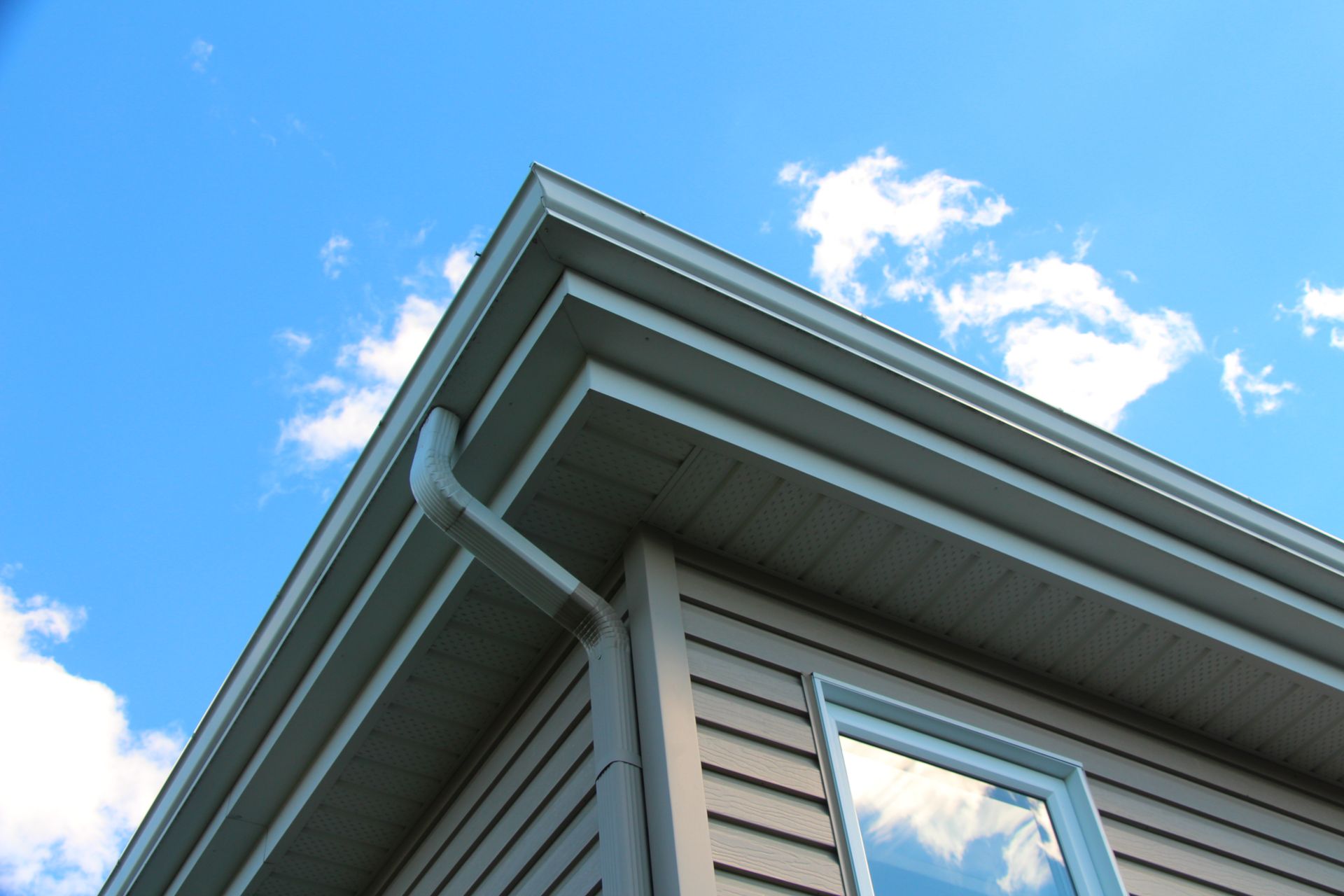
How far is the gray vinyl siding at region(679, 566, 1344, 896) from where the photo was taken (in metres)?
2.66

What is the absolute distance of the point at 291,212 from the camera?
389 inches

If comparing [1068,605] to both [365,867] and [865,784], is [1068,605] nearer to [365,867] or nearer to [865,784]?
[865,784]

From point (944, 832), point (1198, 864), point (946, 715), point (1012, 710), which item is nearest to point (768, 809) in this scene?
point (944, 832)

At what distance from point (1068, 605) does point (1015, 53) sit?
6058mm

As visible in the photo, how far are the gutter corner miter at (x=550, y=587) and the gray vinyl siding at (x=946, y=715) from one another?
0.21 m

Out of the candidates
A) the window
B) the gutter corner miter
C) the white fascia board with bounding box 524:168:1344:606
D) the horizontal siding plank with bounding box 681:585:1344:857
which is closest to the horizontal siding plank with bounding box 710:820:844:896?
the window

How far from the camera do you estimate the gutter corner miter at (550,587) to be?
8.83ft

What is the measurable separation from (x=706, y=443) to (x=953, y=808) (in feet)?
4.09

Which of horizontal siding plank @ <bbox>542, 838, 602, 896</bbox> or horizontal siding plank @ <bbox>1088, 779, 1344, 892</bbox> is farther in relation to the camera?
horizontal siding plank @ <bbox>1088, 779, 1344, 892</bbox>

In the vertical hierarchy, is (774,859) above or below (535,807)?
below

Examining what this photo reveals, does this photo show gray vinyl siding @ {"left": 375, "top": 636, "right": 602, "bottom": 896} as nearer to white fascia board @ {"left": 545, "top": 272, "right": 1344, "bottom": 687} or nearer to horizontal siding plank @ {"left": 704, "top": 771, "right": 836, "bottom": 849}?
horizontal siding plank @ {"left": 704, "top": 771, "right": 836, "bottom": 849}

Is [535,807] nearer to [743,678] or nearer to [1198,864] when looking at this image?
[743,678]

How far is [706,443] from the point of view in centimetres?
298

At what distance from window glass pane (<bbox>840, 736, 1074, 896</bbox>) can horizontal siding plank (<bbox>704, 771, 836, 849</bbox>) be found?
0.18 metres
